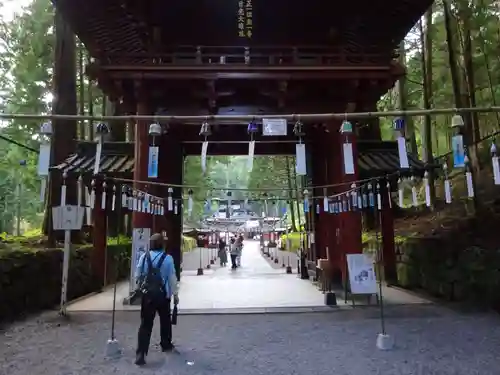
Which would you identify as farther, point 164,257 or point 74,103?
point 74,103

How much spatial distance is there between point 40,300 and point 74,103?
6635 mm

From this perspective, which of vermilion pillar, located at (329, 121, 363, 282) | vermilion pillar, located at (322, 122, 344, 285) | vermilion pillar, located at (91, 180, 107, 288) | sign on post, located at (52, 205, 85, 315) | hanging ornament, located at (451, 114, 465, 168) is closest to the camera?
hanging ornament, located at (451, 114, 465, 168)

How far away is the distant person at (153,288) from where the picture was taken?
569 centimetres

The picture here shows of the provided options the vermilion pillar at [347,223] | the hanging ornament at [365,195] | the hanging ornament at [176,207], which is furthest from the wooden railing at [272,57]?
the hanging ornament at [176,207]

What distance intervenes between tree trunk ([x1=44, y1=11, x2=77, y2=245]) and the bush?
219 cm

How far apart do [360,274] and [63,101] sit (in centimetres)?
1043

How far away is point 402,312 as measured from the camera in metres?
9.00

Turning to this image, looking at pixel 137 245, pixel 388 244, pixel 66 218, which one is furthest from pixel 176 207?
pixel 388 244

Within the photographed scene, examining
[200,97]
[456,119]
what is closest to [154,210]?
[200,97]

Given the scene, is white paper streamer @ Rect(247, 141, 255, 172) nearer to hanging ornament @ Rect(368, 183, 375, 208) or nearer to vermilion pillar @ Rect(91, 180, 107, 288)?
hanging ornament @ Rect(368, 183, 375, 208)

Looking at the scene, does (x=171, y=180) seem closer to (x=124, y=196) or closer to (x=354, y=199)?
(x=124, y=196)

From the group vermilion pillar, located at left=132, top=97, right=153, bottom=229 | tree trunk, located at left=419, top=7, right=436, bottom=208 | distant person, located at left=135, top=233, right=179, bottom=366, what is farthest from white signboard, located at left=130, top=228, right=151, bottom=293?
tree trunk, located at left=419, top=7, right=436, bottom=208

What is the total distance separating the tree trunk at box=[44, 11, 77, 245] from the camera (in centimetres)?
1332

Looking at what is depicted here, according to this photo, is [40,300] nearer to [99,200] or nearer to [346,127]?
[99,200]
